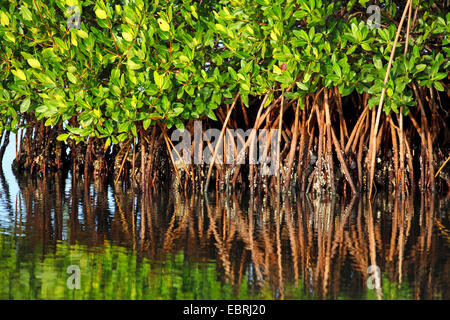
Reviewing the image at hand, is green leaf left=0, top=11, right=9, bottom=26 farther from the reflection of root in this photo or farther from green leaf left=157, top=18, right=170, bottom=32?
the reflection of root

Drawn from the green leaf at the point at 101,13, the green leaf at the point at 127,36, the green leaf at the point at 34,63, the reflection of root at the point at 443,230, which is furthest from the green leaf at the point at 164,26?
the reflection of root at the point at 443,230

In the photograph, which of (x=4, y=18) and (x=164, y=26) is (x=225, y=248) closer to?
(x=164, y=26)

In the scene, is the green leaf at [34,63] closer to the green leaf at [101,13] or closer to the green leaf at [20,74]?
the green leaf at [20,74]

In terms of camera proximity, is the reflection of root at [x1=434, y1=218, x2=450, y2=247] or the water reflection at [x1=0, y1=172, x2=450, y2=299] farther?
the reflection of root at [x1=434, y1=218, x2=450, y2=247]

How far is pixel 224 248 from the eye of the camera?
4738 mm

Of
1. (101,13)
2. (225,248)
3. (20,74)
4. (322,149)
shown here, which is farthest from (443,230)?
(20,74)

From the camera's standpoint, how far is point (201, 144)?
361 inches

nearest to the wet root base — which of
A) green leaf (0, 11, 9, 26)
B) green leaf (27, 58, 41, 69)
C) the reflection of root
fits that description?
the reflection of root

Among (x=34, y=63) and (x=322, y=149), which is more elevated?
(x=34, y=63)

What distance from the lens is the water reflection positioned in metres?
3.63

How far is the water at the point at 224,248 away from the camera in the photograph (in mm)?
3631

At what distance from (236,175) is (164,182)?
1872 mm

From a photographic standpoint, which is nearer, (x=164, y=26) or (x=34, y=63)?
(x=164, y=26)

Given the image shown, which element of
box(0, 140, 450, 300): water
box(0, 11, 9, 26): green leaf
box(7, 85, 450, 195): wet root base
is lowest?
box(0, 140, 450, 300): water
